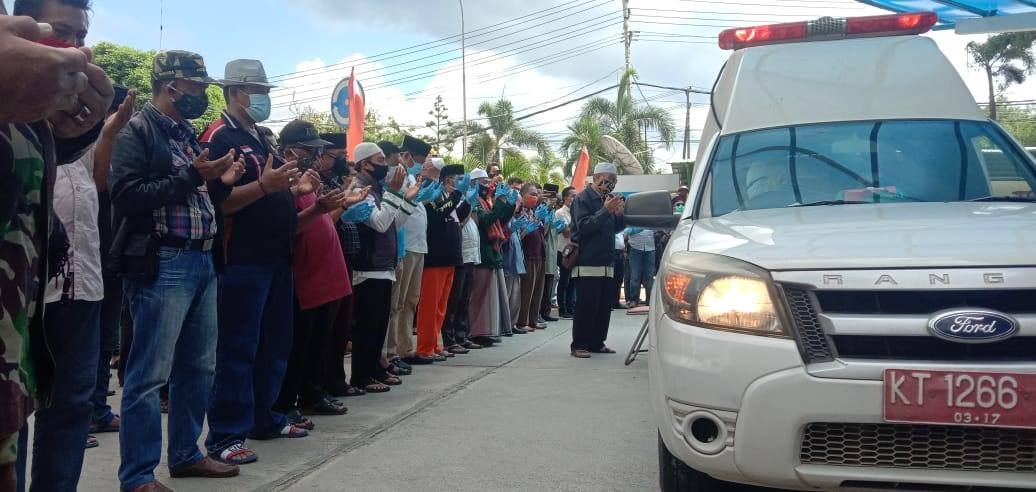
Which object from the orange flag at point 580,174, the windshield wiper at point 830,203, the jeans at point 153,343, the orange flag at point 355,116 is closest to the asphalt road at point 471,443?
the jeans at point 153,343

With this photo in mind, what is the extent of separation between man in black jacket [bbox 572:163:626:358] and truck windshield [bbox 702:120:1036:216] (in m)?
4.79

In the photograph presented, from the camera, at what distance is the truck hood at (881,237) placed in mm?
3109

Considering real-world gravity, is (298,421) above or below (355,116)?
below

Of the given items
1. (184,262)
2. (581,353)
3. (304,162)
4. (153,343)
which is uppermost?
(304,162)

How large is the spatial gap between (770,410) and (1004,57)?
2132 inches

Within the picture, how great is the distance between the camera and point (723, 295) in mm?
3322

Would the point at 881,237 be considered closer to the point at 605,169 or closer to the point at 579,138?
the point at 605,169

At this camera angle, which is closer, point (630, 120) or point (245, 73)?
point (245, 73)

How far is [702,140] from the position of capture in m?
6.36

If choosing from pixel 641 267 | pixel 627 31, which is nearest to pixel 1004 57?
pixel 627 31

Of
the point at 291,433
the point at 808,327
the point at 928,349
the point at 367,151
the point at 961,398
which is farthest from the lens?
the point at 367,151

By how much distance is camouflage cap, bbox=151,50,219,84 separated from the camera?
4.40m

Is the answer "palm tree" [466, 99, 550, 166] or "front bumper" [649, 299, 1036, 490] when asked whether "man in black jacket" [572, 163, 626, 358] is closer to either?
"front bumper" [649, 299, 1036, 490]

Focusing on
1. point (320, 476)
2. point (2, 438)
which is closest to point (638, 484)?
point (320, 476)
